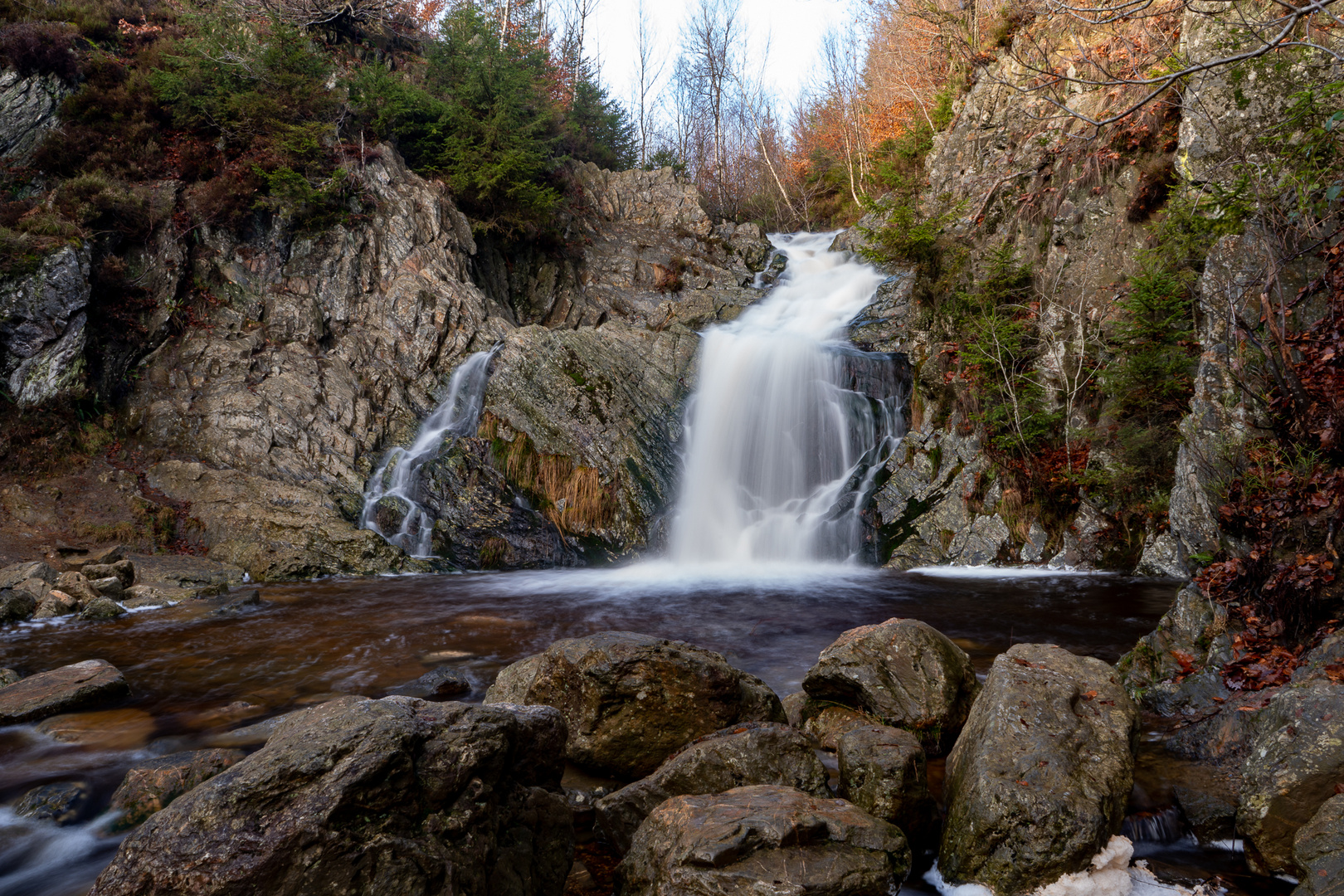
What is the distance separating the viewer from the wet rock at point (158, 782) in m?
3.81

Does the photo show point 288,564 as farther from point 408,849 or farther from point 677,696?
point 408,849

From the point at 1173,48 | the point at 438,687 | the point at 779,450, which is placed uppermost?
the point at 1173,48

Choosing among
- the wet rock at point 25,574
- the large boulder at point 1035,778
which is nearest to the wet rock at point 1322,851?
the large boulder at point 1035,778

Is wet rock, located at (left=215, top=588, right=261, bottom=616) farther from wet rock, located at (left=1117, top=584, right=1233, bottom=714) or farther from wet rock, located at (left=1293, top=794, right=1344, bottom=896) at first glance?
wet rock, located at (left=1293, top=794, right=1344, bottom=896)

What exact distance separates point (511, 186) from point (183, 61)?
22.2ft

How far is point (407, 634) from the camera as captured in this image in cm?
744

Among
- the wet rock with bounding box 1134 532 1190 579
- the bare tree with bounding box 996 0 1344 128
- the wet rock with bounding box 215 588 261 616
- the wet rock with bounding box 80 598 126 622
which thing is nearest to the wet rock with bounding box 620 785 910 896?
the bare tree with bounding box 996 0 1344 128

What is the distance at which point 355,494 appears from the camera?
38.6ft

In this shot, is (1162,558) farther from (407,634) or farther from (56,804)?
(56,804)

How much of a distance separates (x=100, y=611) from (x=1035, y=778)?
9519 millimetres

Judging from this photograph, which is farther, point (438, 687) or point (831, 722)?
point (438, 687)

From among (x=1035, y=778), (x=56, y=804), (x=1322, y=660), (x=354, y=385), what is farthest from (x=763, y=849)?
(x=354, y=385)

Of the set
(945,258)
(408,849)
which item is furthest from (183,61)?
(408,849)

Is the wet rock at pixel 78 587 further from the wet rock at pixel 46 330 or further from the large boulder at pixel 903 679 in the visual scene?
the large boulder at pixel 903 679
